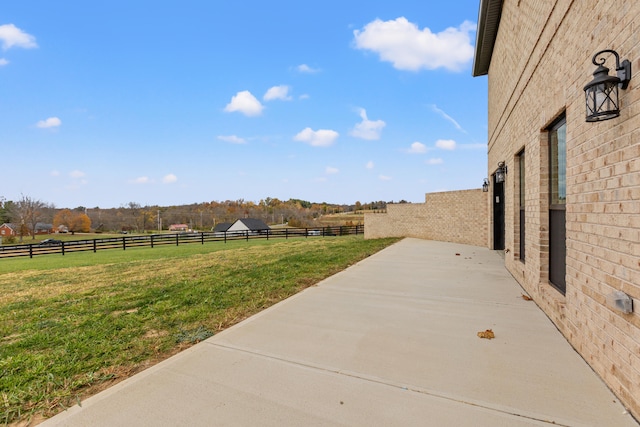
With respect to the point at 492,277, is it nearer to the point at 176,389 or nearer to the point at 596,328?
the point at 596,328

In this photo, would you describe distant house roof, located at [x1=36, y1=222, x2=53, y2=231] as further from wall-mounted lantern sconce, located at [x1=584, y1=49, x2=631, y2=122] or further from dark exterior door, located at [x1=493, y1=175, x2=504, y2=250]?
wall-mounted lantern sconce, located at [x1=584, y1=49, x2=631, y2=122]

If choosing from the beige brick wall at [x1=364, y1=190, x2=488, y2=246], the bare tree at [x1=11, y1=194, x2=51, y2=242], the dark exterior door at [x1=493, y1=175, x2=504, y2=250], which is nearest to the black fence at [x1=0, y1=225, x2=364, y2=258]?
the beige brick wall at [x1=364, y1=190, x2=488, y2=246]

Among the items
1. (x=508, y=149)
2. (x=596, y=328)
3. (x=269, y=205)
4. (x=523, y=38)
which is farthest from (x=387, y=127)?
(x=269, y=205)

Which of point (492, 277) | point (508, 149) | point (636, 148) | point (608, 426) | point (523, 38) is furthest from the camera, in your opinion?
point (508, 149)

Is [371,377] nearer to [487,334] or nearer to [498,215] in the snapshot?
[487,334]

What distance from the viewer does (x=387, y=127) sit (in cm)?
2105

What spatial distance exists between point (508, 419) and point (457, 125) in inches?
740

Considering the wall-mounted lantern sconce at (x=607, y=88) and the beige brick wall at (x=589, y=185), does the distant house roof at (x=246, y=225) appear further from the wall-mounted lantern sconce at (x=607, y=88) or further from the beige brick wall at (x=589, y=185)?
the wall-mounted lantern sconce at (x=607, y=88)

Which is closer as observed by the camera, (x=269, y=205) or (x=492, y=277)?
(x=492, y=277)

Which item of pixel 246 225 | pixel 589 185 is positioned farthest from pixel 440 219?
pixel 246 225

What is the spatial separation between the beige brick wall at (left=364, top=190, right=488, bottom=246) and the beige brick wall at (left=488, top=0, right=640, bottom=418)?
9500mm

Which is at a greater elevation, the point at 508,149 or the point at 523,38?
the point at 523,38

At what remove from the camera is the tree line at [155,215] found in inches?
2301

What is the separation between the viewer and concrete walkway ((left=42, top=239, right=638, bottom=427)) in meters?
1.92
